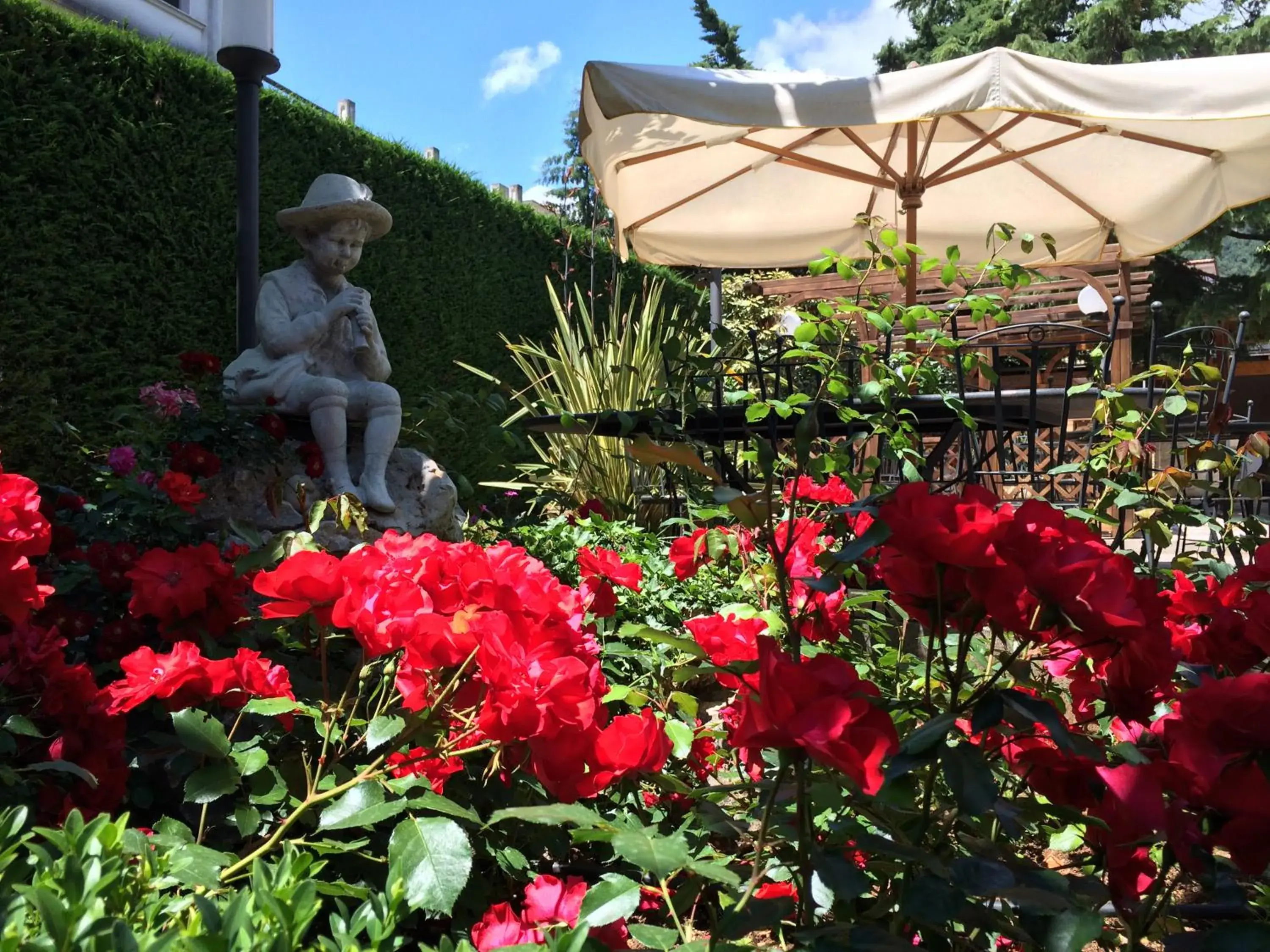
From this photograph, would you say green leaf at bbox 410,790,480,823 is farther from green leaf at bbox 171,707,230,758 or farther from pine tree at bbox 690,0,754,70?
pine tree at bbox 690,0,754,70

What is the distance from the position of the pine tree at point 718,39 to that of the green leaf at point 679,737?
18163mm

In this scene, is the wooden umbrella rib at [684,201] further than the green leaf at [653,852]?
Yes

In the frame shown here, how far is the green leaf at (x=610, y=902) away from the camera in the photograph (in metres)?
0.60

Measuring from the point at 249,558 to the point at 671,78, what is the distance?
2469mm

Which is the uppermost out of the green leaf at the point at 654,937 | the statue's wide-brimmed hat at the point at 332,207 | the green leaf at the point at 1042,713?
the statue's wide-brimmed hat at the point at 332,207

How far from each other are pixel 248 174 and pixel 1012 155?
3.37 meters

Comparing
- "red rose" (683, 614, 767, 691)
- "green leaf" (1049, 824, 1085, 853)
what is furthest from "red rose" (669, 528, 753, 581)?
"green leaf" (1049, 824, 1085, 853)

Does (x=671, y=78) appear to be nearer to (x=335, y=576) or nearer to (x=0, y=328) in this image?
(x=335, y=576)

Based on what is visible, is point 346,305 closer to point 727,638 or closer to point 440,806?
point 727,638

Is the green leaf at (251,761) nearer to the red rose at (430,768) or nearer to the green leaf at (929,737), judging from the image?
the red rose at (430,768)

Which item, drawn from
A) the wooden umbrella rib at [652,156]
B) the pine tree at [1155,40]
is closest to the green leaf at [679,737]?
the wooden umbrella rib at [652,156]

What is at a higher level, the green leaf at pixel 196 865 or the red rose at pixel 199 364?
the red rose at pixel 199 364

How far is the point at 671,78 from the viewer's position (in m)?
3.01

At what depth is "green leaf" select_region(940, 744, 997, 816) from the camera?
22.8 inches
